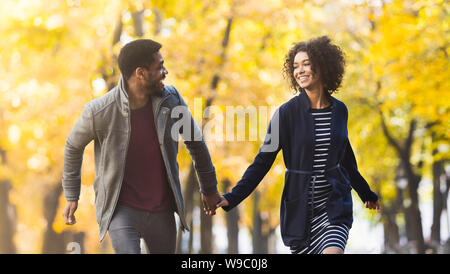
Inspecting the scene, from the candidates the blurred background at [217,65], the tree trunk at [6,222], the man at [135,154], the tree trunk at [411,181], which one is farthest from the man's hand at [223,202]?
the tree trunk at [6,222]

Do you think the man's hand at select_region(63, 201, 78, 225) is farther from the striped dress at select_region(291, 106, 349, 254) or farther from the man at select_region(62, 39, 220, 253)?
the striped dress at select_region(291, 106, 349, 254)

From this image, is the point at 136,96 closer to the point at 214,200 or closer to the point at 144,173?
the point at 144,173

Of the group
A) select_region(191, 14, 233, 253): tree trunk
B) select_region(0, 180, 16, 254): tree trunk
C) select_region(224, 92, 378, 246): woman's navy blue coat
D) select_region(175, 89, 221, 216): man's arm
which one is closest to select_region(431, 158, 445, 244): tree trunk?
select_region(191, 14, 233, 253): tree trunk

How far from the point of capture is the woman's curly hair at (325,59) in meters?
5.13

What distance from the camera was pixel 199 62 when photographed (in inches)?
513

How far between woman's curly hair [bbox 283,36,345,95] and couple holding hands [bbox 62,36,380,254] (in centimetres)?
5

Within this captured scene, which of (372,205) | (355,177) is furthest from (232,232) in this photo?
(355,177)

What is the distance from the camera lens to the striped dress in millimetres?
4664

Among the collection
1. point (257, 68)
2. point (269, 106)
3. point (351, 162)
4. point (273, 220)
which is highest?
point (257, 68)

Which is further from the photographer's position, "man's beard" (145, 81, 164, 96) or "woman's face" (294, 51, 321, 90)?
"woman's face" (294, 51, 321, 90)

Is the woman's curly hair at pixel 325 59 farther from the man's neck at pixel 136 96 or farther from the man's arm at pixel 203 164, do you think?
the man's neck at pixel 136 96

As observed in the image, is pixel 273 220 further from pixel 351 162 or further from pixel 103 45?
pixel 351 162
